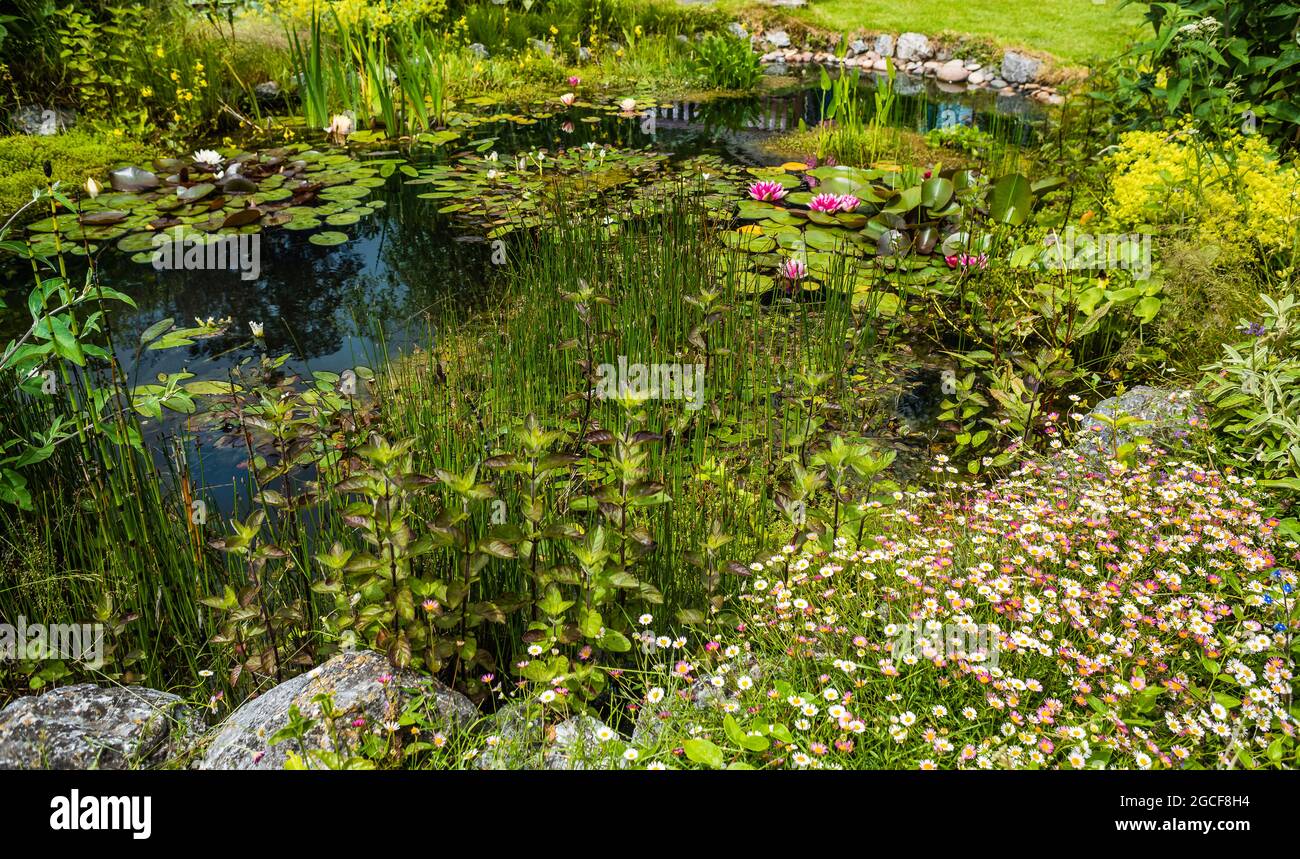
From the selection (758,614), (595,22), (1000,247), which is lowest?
(758,614)

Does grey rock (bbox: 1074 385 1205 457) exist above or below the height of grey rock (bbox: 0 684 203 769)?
above

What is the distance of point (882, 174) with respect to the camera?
219 inches

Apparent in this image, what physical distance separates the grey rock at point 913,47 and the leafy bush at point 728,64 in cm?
217

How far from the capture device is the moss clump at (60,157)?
588cm

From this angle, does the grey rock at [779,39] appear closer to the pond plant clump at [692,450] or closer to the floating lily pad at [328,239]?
the pond plant clump at [692,450]

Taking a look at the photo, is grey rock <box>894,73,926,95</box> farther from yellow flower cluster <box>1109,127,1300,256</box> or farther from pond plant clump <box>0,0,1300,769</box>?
yellow flower cluster <box>1109,127,1300,256</box>

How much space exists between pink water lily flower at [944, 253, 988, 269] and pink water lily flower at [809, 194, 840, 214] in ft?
2.54

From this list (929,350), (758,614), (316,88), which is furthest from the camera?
(316,88)

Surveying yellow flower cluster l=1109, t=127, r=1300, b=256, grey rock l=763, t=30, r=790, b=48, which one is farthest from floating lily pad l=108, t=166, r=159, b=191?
grey rock l=763, t=30, r=790, b=48

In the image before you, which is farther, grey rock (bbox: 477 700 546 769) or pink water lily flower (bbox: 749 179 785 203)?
pink water lily flower (bbox: 749 179 785 203)

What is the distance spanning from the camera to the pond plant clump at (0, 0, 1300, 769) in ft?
6.13
